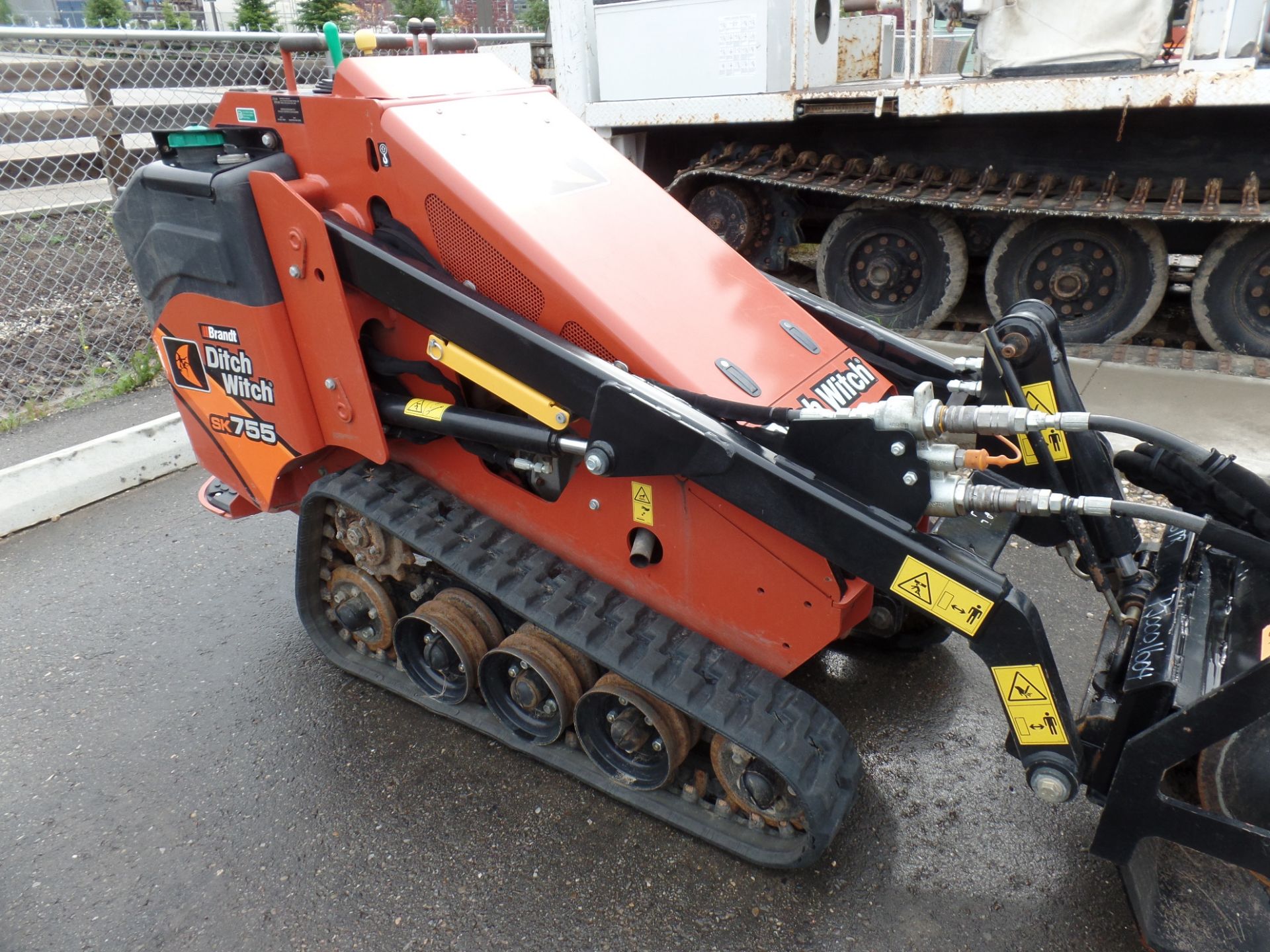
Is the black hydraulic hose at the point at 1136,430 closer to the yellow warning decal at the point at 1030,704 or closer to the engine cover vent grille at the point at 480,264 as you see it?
the yellow warning decal at the point at 1030,704

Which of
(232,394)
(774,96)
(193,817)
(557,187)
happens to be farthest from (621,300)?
(774,96)

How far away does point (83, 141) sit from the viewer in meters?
5.69

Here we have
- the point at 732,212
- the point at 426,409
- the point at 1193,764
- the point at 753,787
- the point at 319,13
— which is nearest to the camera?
the point at 1193,764

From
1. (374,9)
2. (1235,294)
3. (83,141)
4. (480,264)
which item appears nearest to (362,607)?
(480,264)

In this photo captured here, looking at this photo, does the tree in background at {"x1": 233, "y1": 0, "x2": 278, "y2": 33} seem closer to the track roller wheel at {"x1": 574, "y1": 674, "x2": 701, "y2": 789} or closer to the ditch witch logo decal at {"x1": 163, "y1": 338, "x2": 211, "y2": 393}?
the ditch witch logo decal at {"x1": 163, "y1": 338, "x2": 211, "y2": 393}

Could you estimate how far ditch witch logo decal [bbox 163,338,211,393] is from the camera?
2.88m

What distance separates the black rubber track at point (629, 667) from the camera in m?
2.19

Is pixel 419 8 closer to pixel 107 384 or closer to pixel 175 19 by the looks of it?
pixel 175 19

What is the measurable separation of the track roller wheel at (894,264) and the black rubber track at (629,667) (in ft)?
14.4

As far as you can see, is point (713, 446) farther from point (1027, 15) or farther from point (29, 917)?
point (1027, 15)

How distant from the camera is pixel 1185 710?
70.8 inches

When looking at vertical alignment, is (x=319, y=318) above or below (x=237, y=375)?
above

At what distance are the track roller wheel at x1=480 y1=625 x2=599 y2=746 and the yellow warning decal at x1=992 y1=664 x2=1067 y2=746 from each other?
1.09 metres

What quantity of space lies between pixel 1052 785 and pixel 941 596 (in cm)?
48
